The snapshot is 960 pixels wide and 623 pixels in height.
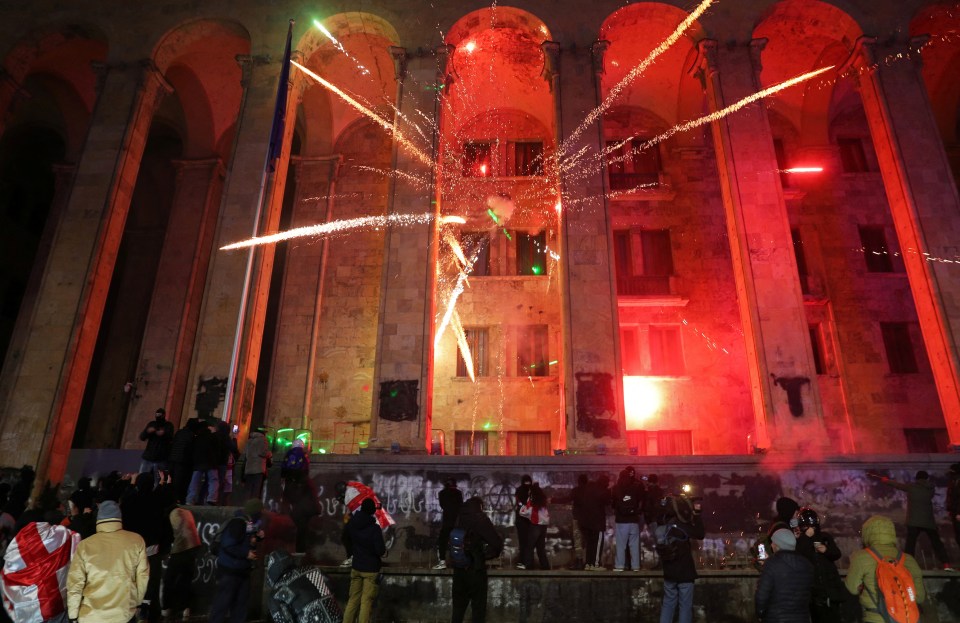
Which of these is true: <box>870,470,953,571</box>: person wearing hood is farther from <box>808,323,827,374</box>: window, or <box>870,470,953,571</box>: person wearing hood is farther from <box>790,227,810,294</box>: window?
<box>790,227,810,294</box>: window

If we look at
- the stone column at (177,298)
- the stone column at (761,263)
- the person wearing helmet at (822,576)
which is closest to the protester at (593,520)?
the person wearing helmet at (822,576)

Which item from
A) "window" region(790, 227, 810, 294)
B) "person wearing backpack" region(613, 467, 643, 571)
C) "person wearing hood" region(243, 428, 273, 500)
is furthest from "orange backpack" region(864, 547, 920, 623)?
"window" region(790, 227, 810, 294)

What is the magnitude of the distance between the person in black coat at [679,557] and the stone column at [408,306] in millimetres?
7831

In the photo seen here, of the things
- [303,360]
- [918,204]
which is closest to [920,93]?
[918,204]

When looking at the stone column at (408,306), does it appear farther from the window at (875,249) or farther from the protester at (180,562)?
the window at (875,249)

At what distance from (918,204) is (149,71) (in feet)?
75.5

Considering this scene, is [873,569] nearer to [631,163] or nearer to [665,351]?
[665,351]

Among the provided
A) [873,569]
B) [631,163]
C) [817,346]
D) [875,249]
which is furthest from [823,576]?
[875,249]

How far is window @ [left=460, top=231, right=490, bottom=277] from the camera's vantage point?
22.4 meters

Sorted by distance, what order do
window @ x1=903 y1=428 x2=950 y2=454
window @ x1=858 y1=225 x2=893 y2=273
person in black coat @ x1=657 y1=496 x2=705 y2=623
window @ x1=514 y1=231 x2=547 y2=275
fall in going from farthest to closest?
window @ x1=514 y1=231 x2=547 y2=275, window @ x1=858 y1=225 x2=893 y2=273, window @ x1=903 y1=428 x2=950 y2=454, person in black coat @ x1=657 y1=496 x2=705 y2=623

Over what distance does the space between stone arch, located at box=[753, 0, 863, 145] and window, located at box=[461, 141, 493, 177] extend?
10223mm

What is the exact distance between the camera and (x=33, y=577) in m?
5.80

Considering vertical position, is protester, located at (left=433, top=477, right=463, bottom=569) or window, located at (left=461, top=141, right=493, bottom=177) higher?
window, located at (left=461, top=141, right=493, bottom=177)

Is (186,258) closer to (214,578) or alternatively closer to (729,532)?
(214,578)
